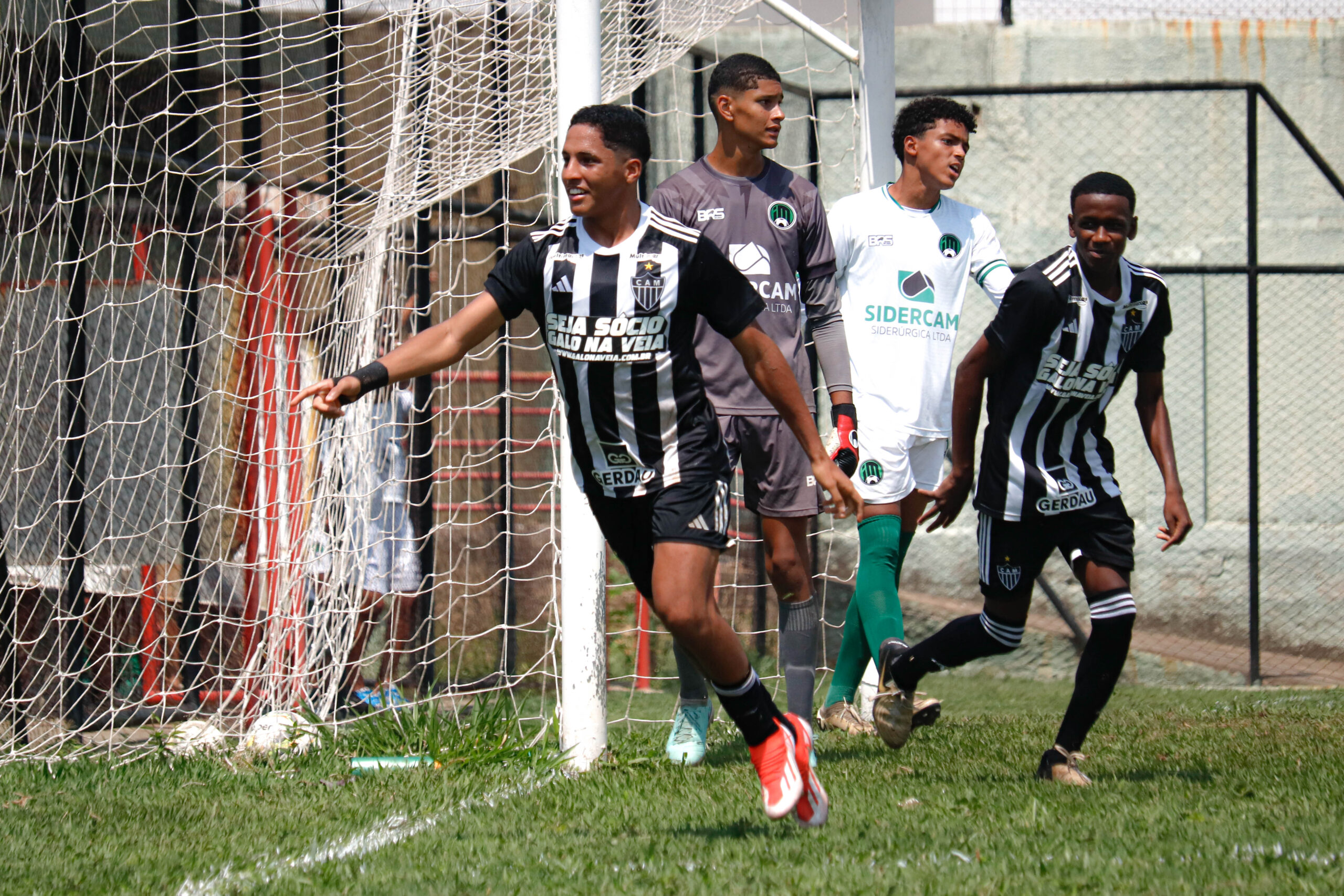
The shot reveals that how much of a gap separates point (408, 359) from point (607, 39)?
3542 mm

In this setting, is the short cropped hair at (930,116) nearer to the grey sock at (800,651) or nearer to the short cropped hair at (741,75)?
the short cropped hair at (741,75)

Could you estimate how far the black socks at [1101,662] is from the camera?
3.88 meters

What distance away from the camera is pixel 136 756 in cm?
502

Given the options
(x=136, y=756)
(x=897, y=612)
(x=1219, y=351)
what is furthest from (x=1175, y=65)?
(x=136, y=756)

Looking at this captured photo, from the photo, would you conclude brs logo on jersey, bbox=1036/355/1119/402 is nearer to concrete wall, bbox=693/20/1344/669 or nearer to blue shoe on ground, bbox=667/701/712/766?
blue shoe on ground, bbox=667/701/712/766

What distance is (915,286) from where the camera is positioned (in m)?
5.03

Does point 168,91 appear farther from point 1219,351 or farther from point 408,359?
point 1219,351

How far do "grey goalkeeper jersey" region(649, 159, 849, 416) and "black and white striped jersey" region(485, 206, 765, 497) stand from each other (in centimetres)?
102

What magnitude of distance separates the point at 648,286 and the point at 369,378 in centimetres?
76

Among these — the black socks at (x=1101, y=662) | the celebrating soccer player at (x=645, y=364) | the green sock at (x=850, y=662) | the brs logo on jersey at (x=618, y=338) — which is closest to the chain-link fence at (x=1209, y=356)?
the green sock at (x=850, y=662)

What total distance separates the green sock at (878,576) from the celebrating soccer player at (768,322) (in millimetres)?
198

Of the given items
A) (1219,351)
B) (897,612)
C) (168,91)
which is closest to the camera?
(897,612)

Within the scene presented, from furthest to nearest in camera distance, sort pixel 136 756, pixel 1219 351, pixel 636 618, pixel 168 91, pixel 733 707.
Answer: pixel 1219 351
pixel 636 618
pixel 168 91
pixel 136 756
pixel 733 707

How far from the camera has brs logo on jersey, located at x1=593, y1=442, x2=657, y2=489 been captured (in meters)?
3.46
